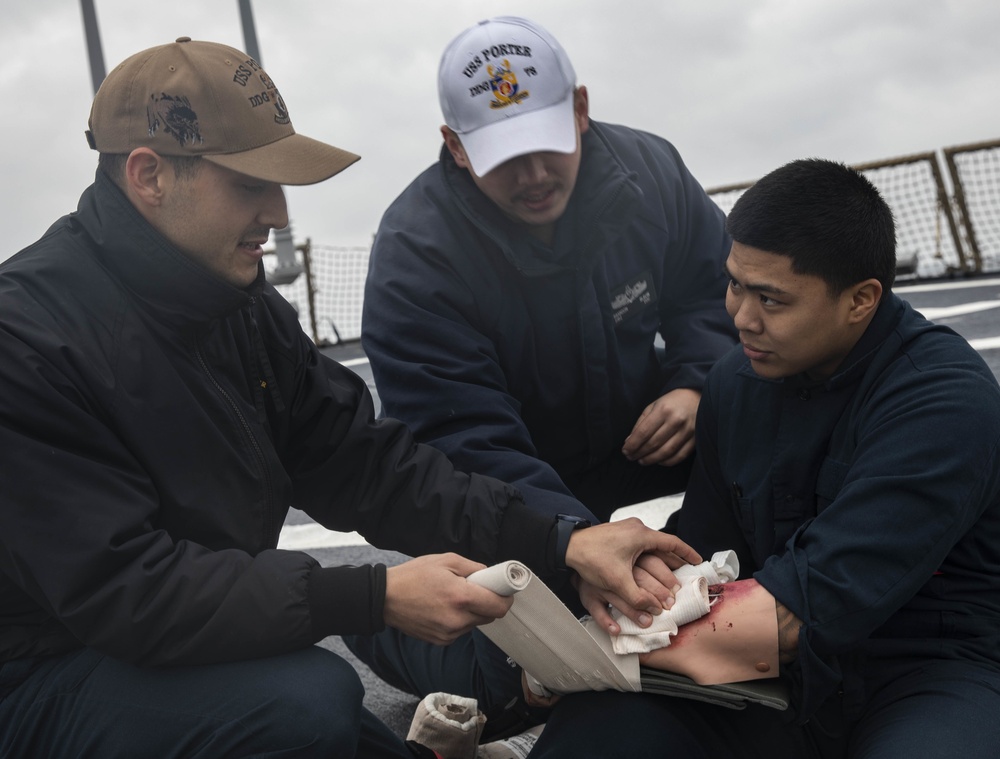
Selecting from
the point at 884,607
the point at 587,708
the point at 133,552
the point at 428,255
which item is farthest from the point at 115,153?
the point at 884,607

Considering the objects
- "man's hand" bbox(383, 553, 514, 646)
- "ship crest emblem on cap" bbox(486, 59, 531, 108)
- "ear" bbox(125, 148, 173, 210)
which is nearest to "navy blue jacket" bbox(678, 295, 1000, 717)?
"man's hand" bbox(383, 553, 514, 646)

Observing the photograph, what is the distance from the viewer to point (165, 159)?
2.08 meters

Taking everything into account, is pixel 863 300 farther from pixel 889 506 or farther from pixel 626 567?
pixel 626 567

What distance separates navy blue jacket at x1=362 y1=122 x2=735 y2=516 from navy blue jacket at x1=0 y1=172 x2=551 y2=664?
16.4 inches

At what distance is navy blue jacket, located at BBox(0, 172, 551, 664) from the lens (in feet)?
5.96

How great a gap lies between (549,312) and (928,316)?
A: 590 centimetres

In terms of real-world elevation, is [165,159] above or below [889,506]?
above

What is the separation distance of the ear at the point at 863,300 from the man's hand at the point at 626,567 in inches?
22.0

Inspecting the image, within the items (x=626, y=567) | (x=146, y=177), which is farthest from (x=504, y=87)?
(x=626, y=567)

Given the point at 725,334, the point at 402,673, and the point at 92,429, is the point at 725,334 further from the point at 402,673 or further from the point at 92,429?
the point at 92,429

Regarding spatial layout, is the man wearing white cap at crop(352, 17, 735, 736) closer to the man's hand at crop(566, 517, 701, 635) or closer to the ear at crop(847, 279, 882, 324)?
the man's hand at crop(566, 517, 701, 635)

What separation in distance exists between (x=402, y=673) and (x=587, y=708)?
104cm

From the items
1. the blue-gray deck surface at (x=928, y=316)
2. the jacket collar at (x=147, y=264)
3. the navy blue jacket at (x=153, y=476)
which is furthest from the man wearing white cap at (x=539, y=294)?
the jacket collar at (x=147, y=264)

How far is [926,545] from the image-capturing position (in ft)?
6.42
